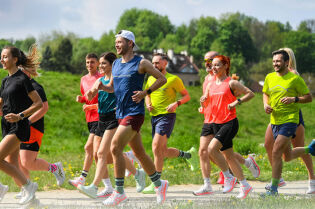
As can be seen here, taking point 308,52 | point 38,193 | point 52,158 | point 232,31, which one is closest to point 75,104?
point 52,158

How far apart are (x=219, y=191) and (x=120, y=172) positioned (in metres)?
2.22

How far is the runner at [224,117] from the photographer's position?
25.6 feet

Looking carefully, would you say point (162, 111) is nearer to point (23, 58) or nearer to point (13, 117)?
point (23, 58)

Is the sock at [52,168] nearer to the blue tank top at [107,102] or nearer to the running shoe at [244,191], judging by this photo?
the blue tank top at [107,102]

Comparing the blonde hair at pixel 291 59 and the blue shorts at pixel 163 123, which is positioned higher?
the blonde hair at pixel 291 59

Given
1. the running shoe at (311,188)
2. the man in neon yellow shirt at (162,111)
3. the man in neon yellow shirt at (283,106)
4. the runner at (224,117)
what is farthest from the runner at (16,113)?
the running shoe at (311,188)

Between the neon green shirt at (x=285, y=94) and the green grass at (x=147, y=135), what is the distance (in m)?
2.38

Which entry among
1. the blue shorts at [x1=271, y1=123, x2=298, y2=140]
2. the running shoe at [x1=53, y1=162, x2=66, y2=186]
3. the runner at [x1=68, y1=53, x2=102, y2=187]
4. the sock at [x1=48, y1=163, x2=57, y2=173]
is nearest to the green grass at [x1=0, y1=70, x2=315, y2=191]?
the running shoe at [x1=53, y1=162, x2=66, y2=186]

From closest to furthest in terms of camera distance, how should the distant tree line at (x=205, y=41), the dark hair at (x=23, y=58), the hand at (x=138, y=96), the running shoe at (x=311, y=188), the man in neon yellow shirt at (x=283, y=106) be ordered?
the hand at (x=138, y=96) → the dark hair at (x=23, y=58) → the man in neon yellow shirt at (x=283, y=106) → the running shoe at (x=311, y=188) → the distant tree line at (x=205, y=41)

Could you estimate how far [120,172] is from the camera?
6863mm

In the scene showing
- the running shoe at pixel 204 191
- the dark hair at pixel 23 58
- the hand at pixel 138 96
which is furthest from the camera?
the running shoe at pixel 204 191

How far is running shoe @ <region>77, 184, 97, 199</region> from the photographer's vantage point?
23.7 ft

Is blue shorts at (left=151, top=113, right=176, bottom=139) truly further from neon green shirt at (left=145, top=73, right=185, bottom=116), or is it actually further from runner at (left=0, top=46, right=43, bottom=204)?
runner at (left=0, top=46, right=43, bottom=204)

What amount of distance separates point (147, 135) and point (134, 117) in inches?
531
